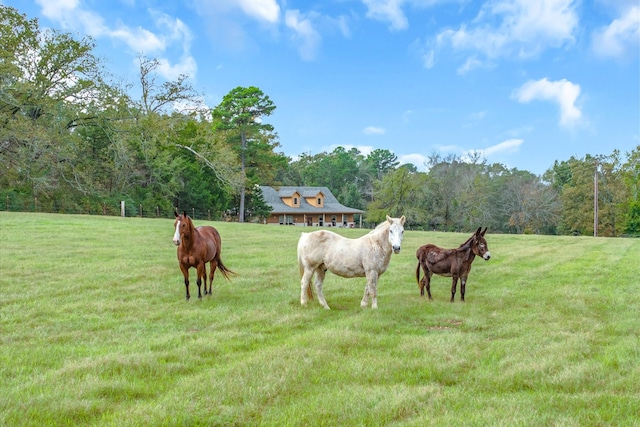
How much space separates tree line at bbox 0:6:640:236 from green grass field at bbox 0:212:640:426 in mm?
26968

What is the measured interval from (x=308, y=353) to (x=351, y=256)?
118 inches

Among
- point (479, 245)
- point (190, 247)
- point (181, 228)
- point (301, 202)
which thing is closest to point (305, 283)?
point (190, 247)

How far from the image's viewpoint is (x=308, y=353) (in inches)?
230

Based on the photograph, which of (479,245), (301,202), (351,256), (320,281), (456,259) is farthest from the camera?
(301,202)

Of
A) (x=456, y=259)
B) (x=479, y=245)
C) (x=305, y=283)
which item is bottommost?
(x=305, y=283)

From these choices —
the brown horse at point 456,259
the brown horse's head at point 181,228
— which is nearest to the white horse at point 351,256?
the brown horse at point 456,259

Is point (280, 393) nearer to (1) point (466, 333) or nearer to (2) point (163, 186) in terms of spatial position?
(1) point (466, 333)

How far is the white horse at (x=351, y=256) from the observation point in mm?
8555

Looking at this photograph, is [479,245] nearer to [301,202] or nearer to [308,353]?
[308,353]

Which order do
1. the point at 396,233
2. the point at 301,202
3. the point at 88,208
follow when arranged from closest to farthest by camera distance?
the point at 396,233
the point at 88,208
the point at 301,202

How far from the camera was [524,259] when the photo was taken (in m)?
17.5

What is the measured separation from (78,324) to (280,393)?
418 cm

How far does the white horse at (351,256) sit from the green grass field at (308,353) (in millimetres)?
552

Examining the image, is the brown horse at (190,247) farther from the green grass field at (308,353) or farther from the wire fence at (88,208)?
the wire fence at (88,208)
